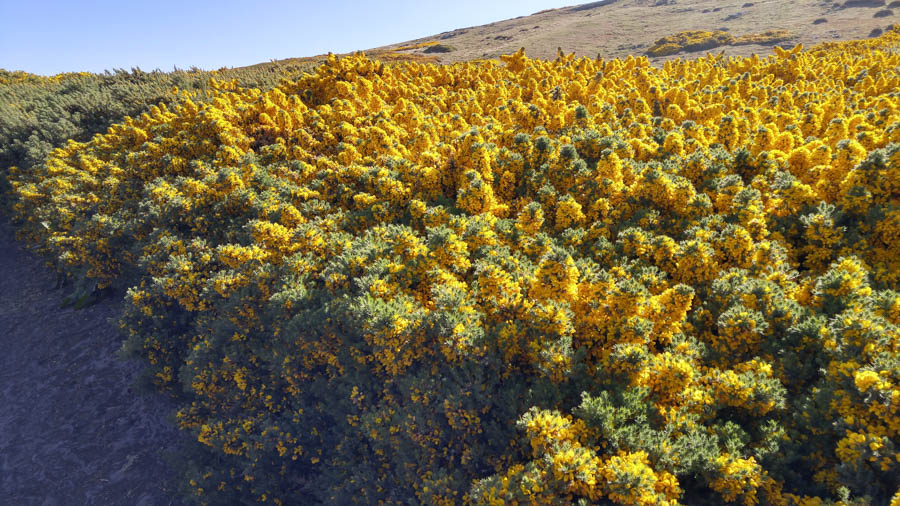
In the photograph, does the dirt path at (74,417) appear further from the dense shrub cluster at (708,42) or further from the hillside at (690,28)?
the dense shrub cluster at (708,42)

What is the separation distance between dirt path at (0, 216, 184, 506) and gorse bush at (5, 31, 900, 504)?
57.1 inches

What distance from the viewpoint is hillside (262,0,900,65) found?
43.0 meters

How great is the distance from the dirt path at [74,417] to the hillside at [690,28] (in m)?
37.5

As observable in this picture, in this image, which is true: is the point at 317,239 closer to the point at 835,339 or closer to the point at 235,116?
the point at 835,339

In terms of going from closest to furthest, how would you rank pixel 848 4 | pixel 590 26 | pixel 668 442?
pixel 668 442 → pixel 848 4 → pixel 590 26

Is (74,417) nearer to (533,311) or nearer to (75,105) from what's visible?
(533,311)

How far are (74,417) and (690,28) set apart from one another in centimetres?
6991

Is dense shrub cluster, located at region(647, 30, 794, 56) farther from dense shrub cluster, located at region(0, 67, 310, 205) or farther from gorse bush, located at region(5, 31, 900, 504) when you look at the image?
dense shrub cluster, located at region(0, 67, 310, 205)

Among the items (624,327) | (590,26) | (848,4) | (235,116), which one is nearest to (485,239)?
(624,327)

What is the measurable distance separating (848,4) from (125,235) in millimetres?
80855

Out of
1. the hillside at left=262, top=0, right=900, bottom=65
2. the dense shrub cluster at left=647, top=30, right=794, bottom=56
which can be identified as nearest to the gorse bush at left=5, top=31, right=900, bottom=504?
the dense shrub cluster at left=647, top=30, right=794, bottom=56

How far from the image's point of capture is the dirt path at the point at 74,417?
10.9 metres

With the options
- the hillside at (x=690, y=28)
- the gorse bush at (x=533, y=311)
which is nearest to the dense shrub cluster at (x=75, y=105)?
the gorse bush at (x=533, y=311)

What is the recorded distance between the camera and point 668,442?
20.8ft
